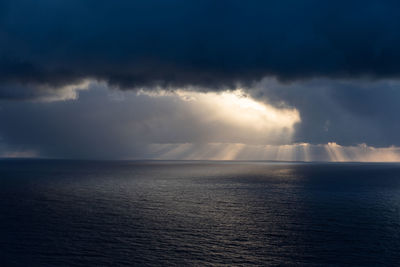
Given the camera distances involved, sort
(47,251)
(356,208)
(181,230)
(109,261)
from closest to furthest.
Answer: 1. (109,261)
2. (47,251)
3. (181,230)
4. (356,208)

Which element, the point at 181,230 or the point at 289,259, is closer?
the point at 289,259

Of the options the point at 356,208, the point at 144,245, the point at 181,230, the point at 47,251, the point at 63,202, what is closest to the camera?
the point at 47,251

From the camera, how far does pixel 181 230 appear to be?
6825 cm

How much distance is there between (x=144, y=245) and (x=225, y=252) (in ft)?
49.1

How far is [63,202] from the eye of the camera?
4107 inches

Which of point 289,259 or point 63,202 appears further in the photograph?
point 63,202

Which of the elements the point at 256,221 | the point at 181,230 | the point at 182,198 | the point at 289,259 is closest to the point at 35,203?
the point at 182,198

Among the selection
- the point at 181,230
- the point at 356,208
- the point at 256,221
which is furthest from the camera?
the point at 356,208

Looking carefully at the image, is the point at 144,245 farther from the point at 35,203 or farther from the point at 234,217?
the point at 35,203

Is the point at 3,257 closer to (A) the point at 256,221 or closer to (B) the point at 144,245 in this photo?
(B) the point at 144,245

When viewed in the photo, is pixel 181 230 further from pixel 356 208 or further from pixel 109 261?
pixel 356 208

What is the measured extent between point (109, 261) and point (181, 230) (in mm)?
20998

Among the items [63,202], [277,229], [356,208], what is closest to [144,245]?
[277,229]

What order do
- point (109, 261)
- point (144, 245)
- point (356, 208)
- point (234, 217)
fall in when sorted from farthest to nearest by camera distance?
point (356, 208)
point (234, 217)
point (144, 245)
point (109, 261)
